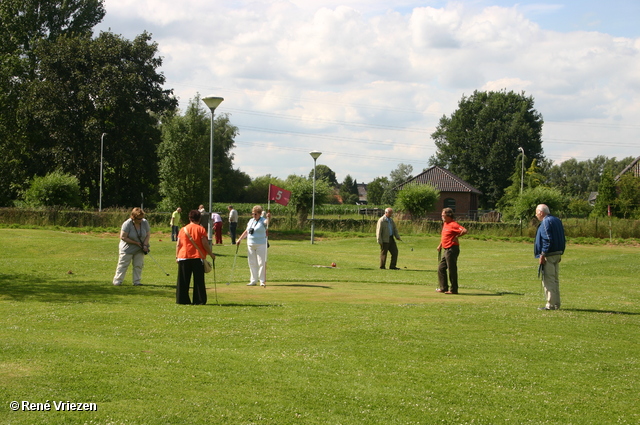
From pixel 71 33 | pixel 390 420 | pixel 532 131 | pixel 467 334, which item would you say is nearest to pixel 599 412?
pixel 390 420

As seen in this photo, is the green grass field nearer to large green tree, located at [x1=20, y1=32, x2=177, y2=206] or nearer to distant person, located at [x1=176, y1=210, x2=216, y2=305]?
distant person, located at [x1=176, y1=210, x2=216, y2=305]

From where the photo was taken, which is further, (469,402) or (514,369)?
(514,369)

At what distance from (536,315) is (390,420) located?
686 cm

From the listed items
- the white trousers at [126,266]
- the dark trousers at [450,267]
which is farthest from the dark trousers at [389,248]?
the white trousers at [126,266]

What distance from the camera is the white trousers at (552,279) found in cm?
1316

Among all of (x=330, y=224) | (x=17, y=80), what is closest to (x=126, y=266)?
(x=330, y=224)

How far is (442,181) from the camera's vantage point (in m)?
88.7

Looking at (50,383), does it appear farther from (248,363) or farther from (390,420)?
(390,420)

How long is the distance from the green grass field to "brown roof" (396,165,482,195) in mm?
70389

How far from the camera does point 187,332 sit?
33.6 feet

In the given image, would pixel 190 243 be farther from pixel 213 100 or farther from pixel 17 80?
pixel 17 80

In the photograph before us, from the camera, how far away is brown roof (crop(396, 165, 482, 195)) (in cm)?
8694

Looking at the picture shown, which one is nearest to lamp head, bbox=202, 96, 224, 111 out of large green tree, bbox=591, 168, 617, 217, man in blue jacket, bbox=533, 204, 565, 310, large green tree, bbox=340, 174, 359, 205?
man in blue jacket, bbox=533, 204, 565, 310

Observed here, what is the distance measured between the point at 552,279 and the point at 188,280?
23.7 feet
